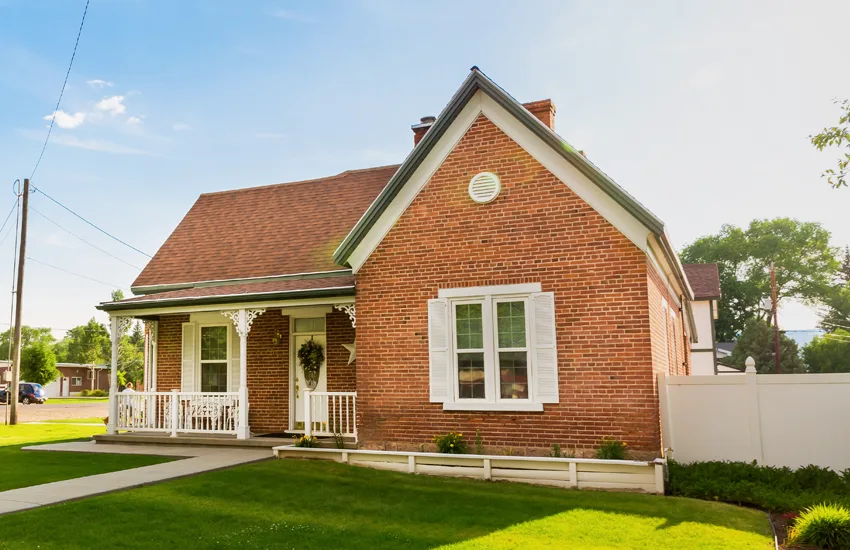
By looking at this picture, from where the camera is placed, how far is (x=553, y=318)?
10.6 m

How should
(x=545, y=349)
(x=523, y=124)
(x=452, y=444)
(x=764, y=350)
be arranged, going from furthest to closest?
1. (x=764, y=350)
2. (x=523, y=124)
3. (x=452, y=444)
4. (x=545, y=349)

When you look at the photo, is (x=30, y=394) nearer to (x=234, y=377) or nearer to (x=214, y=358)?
(x=214, y=358)

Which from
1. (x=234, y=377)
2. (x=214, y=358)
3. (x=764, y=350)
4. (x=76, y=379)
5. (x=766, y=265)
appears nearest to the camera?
(x=234, y=377)

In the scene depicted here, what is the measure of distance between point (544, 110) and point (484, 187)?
2992mm

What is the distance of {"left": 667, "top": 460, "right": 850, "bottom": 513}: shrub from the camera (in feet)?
28.4

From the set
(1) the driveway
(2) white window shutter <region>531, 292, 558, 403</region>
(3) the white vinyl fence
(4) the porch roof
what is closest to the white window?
(2) white window shutter <region>531, 292, 558, 403</region>

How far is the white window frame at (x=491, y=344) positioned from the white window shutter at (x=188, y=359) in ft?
26.3

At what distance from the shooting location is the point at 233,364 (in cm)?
1595

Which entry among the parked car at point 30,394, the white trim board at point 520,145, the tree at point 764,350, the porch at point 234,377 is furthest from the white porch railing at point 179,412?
the tree at point 764,350

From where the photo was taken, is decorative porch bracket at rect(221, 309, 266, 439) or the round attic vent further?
decorative porch bracket at rect(221, 309, 266, 439)

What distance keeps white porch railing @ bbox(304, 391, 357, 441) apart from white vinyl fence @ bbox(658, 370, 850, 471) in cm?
572

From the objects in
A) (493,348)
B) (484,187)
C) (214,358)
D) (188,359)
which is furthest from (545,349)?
(188,359)

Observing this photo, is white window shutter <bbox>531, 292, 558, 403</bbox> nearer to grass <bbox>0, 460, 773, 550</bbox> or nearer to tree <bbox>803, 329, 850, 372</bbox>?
grass <bbox>0, 460, 773, 550</bbox>

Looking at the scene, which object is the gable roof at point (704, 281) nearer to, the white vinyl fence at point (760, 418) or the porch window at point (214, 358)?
the white vinyl fence at point (760, 418)
